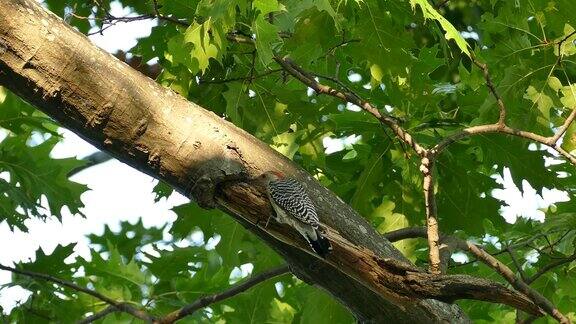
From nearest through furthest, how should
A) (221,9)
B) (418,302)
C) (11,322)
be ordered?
(418,302) → (221,9) → (11,322)

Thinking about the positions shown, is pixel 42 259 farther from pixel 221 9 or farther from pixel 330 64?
pixel 221 9

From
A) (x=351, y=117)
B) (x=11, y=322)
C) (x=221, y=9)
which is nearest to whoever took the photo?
(x=221, y=9)

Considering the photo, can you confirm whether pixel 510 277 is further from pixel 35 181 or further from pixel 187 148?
pixel 35 181

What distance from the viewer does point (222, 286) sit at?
4.71 m

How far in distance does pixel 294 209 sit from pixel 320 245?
0.14 m

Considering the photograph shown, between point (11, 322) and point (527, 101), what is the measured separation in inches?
102

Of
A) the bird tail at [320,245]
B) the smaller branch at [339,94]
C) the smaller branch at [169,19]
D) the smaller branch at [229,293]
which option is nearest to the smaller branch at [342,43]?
the smaller branch at [339,94]

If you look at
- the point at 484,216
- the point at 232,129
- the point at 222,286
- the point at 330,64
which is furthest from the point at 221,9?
the point at 222,286

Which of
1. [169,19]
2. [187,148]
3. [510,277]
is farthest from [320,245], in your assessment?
[169,19]

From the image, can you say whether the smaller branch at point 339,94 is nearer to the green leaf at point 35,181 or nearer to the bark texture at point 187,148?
the bark texture at point 187,148

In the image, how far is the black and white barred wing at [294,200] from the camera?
2430 mm

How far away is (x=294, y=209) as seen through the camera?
95.4 inches

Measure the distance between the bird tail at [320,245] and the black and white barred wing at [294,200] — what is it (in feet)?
0.11

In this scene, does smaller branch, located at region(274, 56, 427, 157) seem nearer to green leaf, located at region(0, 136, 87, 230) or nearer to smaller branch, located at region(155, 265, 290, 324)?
smaller branch, located at region(155, 265, 290, 324)
